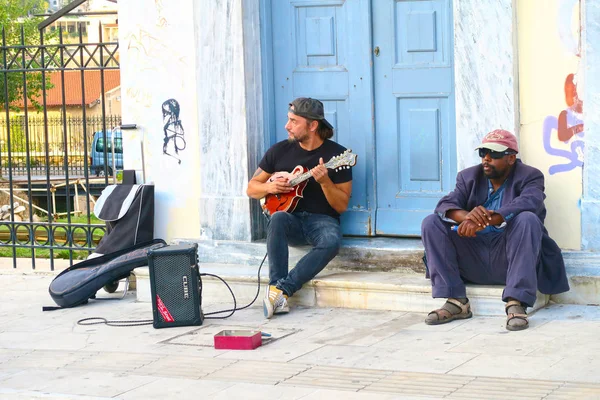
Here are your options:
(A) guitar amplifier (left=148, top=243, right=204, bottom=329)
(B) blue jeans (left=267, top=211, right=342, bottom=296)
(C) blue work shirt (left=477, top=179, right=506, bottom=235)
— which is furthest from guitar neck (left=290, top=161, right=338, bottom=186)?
(C) blue work shirt (left=477, top=179, right=506, bottom=235)

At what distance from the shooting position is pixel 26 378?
5863mm

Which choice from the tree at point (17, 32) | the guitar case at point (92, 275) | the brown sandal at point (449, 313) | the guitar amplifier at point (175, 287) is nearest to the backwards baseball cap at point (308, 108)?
the guitar amplifier at point (175, 287)

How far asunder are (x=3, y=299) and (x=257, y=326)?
2.62m

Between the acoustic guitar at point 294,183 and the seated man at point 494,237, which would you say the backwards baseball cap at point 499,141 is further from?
the acoustic guitar at point 294,183

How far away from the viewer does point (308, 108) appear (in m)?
7.44

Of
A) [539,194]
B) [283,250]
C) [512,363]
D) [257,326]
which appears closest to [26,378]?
[257,326]

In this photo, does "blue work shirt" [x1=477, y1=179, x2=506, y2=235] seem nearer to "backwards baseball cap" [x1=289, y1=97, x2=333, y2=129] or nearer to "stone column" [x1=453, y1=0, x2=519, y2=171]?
"stone column" [x1=453, y1=0, x2=519, y2=171]

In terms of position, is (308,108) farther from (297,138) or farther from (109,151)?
(109,151)

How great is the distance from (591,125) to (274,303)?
2435 millimetres

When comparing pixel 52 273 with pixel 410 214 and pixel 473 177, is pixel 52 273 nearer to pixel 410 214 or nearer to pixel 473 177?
pixel 410 214

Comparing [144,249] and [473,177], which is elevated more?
[473,177]

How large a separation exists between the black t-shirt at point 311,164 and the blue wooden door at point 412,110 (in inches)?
16.8

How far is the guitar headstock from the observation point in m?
7.35

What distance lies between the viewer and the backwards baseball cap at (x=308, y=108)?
24.4 feet
